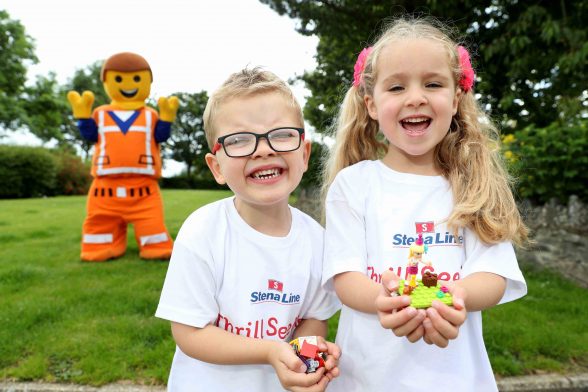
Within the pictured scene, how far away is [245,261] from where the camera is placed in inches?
58.8

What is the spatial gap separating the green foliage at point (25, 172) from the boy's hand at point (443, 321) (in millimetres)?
20915

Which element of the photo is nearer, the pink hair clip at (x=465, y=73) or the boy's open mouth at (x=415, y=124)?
the boy's open mouth at (x=415, y=124)

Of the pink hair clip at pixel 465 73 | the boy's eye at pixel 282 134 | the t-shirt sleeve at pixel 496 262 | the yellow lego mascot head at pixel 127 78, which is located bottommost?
the t-shirt sleeve at pixel 496 262

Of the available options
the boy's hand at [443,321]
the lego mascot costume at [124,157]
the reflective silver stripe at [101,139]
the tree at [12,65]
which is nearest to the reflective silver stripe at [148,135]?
the lego mascot costume at [124,157]

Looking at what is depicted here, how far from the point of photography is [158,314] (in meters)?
1.42

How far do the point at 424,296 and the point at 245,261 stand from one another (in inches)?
23.2

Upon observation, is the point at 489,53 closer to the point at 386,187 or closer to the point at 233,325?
the point at 386,187

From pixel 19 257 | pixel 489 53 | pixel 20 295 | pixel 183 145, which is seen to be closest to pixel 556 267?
pixel 489 53

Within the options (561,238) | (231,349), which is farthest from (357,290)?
(561,238)

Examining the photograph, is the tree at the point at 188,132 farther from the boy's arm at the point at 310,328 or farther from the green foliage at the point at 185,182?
the boy's arm at the point at 310,328

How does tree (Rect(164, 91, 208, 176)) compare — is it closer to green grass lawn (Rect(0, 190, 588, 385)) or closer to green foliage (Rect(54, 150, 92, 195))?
green foliage (Rect(54, 150, 92, 195))

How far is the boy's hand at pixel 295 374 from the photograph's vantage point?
128cm

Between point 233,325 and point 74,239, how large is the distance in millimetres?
6736

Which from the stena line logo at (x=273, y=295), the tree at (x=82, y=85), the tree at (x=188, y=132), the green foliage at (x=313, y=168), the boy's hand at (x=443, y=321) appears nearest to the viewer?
the boy's hand at (x=443, y=321)
